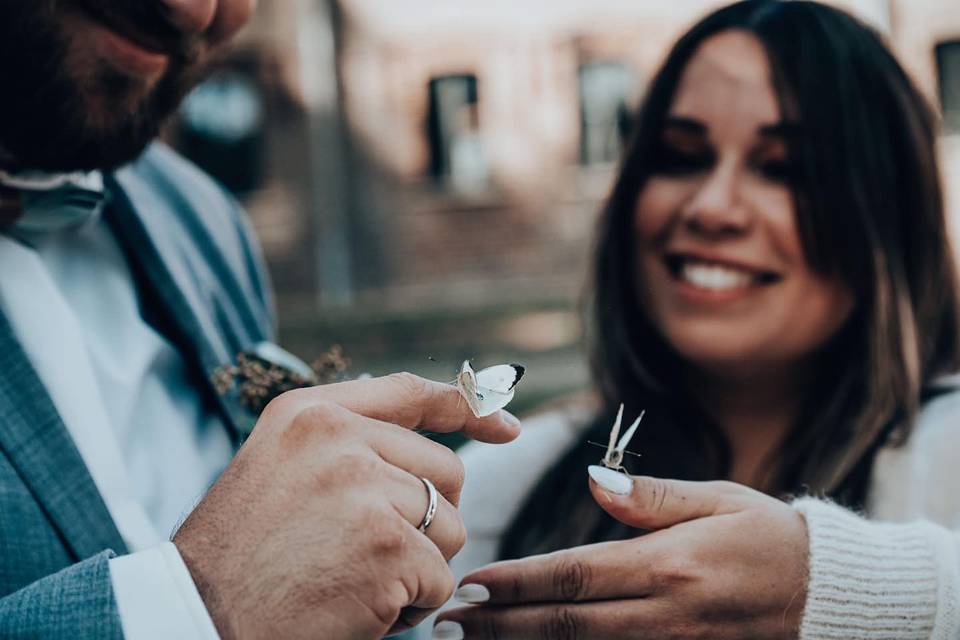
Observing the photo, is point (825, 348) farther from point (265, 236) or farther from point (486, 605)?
Result: point (265, 236)

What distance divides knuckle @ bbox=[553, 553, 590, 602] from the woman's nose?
0.89 meters

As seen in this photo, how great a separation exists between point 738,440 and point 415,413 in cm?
117

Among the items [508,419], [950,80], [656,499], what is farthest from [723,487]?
[950,80]

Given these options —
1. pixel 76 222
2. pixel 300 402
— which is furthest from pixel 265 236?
pixel 300 402

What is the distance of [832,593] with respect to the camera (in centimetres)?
133

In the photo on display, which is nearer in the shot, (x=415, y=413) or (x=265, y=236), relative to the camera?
(x=415, y=413)

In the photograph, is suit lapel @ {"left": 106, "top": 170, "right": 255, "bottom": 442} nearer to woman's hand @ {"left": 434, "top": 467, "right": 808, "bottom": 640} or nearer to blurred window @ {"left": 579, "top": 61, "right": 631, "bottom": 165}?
woman's hand @ {"left": 434, "top": 467, "right": 808, "bottom": 640}

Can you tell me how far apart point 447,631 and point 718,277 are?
96 centimetres

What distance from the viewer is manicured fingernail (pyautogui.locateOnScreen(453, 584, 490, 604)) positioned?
1288 mm

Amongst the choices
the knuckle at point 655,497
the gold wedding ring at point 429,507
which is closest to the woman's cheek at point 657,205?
the knuckle at point 655,497

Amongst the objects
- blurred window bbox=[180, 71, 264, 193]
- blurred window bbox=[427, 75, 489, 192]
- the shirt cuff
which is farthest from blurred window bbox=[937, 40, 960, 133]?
the shirt cuff

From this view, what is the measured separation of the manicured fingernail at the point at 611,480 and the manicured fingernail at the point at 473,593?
23 cm

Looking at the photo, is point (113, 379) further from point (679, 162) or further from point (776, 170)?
point (776, 170)

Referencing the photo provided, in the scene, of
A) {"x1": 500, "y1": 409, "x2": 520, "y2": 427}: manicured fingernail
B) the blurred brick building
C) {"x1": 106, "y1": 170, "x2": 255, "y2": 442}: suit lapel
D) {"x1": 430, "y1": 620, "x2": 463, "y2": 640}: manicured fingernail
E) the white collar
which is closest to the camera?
{"x1": 500, "y1": 409, "x2": 520, "y2": 427}: manicured fingernail
